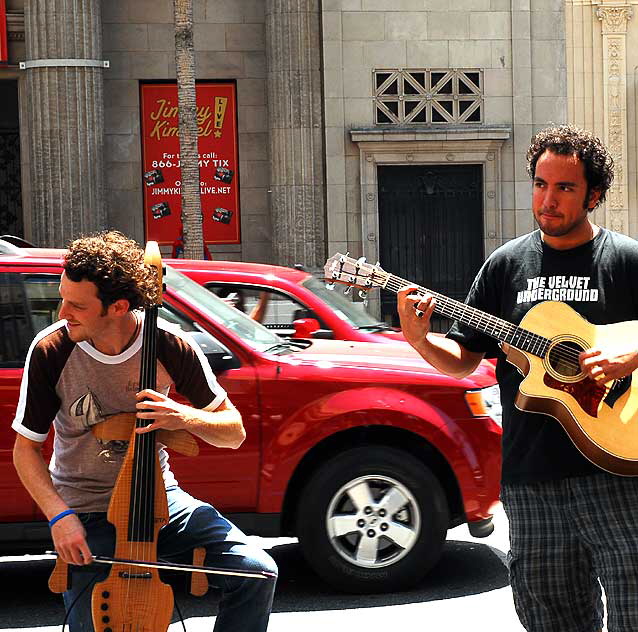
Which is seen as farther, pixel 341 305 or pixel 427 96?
pixel 427 96

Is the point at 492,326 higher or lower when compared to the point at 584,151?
lower

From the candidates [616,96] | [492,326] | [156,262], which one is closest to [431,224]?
[616,96]

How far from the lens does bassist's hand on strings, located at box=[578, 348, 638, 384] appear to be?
360cm

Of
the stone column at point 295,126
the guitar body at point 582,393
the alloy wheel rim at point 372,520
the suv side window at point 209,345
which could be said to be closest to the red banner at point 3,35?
the stone column at point 295,126

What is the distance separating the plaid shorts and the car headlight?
8.49ft

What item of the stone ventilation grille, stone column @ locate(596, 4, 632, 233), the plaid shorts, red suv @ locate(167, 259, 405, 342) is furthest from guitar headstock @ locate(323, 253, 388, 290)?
stone column @ locate(596, 4, 632, 233)

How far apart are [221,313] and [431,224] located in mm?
14348

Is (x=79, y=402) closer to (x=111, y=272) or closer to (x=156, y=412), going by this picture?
(x=156, y=412)

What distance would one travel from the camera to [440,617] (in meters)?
5.95

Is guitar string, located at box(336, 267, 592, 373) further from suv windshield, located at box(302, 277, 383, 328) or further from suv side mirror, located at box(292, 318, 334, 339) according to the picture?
suv windshield, located at box(302, 277, 383, 328)

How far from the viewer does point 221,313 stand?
250 inches

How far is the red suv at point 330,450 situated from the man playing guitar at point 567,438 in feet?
7.65

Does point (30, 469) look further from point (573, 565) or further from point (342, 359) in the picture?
point (342, 359)

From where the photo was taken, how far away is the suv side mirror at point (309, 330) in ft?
27.1
